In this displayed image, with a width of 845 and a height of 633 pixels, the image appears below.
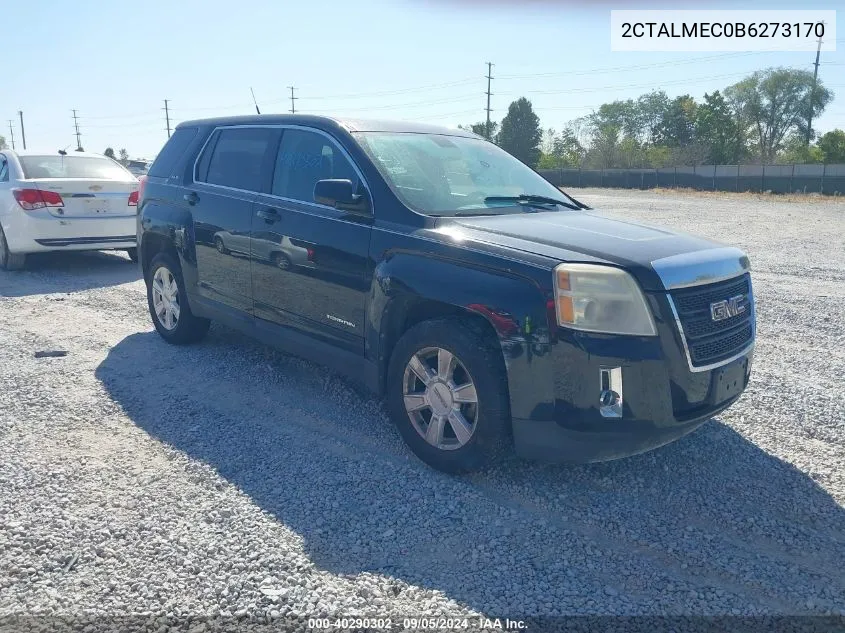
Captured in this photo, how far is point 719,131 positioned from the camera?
7706cm

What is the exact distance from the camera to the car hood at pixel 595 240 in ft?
11.3

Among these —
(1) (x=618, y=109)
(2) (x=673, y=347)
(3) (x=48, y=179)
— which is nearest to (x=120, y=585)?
(2) (x=673, y=347)

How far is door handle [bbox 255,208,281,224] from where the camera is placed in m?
4.82

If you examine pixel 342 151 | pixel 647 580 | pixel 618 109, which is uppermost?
pixel 618 109

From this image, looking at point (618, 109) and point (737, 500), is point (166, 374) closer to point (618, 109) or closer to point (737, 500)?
point (737, 500)

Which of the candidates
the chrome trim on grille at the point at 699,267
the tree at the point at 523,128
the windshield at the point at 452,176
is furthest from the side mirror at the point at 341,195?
the tree at the point at 523,128

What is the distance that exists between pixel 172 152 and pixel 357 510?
4.03 meters

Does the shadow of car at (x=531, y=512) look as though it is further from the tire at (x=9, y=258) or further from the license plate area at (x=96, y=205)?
the tire at (x=9, y=258)

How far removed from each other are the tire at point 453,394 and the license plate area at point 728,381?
3.43 feet

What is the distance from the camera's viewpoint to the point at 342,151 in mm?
4555

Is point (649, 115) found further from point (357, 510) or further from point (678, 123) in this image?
point (357, 510)

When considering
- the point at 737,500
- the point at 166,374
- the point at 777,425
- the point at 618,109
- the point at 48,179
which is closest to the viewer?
the point at 737,500

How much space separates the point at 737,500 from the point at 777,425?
111cm

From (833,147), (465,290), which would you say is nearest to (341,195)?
(465,290)
